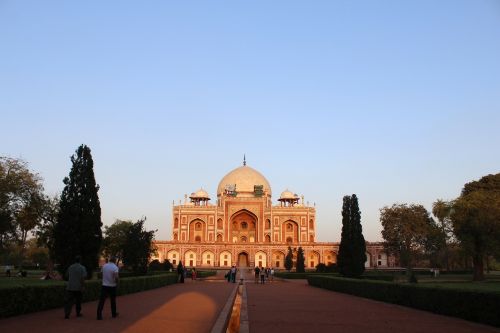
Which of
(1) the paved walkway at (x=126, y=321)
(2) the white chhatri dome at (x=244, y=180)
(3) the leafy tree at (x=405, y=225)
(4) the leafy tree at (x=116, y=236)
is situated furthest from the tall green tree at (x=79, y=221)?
(2) the white chhatri dome at (x=244, y=180)

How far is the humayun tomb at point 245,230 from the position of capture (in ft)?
258

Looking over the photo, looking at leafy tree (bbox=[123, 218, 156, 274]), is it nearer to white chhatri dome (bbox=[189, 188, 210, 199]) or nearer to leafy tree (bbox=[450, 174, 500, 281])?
leafy tree (bbox=[450, 174, 500, 281])

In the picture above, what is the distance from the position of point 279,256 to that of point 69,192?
2326 inches

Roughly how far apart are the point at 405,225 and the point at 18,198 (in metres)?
39.0

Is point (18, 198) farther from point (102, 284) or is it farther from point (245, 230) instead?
point (245, 230)

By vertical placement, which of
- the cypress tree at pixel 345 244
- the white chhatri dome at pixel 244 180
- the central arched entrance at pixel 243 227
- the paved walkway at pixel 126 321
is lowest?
the paved walkway at pixel 126 321

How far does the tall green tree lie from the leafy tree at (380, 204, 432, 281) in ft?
127

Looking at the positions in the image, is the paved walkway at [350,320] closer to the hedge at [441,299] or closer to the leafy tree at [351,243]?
the hedge at [441,299]

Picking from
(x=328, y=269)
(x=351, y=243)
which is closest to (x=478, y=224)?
(x=351, y=243)

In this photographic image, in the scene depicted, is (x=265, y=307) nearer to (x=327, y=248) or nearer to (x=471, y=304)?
(x=471, y=304)

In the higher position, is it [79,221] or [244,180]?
[244,180]

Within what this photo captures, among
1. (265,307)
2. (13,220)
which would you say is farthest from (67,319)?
(13,220)

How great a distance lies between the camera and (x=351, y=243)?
3350 cm

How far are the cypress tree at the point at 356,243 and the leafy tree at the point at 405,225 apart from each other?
21.7 metres
